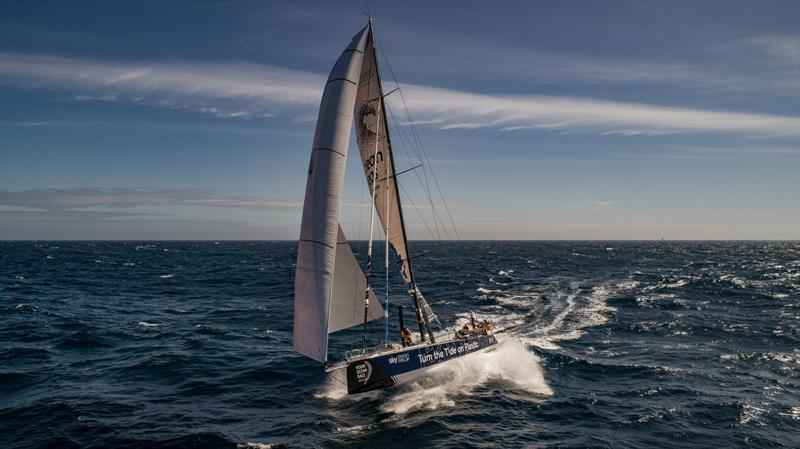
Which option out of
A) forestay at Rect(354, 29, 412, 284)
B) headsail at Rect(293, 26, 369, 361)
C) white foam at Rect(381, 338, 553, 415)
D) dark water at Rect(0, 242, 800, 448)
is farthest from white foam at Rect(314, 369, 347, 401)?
forestay at Rect(354, 29, 412, 284)

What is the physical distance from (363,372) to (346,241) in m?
5.37

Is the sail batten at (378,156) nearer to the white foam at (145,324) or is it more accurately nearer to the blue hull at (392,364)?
the blue hull at (392,364)

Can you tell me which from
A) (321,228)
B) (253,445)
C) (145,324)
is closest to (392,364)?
(253,445)

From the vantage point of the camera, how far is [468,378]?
72.3 feet

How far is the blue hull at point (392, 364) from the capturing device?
56.6ft

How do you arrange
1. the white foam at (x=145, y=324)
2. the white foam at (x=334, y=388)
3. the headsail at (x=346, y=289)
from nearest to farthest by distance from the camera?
the headsail at (x=346, y=289) < the white foam at (x=334, y=388) < the white foam at (x=145, y=324)

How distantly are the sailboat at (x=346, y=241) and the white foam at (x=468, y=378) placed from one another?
1.14 metres

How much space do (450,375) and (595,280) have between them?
150 ft

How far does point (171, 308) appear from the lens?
40375mm

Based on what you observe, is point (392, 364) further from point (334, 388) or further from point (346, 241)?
point (346, 241)

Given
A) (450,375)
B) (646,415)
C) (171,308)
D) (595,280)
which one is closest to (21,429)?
(450,375)

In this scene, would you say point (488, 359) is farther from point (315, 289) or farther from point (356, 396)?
point (315, 289)

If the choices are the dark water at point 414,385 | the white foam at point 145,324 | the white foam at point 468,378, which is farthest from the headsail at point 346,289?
the white foam at point 145,324

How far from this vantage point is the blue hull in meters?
17.3
